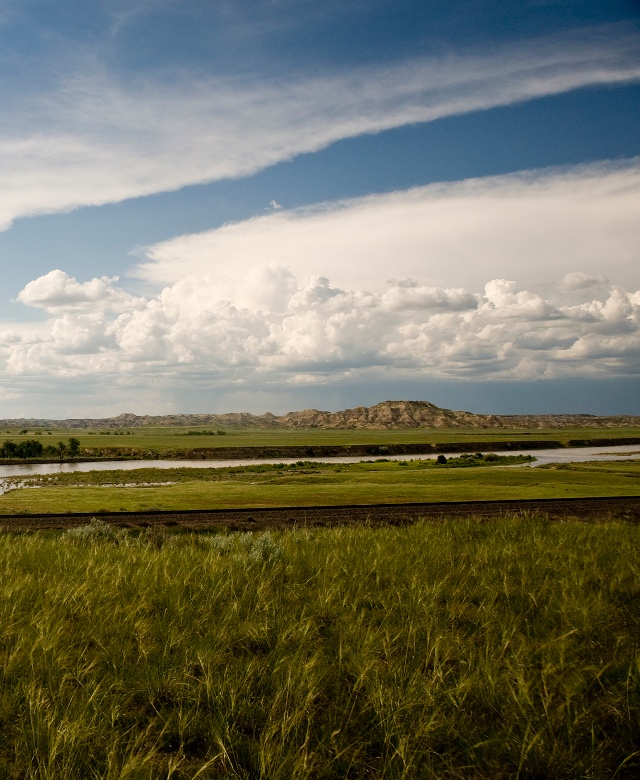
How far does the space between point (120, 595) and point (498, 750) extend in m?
5.57

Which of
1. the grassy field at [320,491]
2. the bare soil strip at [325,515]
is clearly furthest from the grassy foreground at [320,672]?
the grassy field at [320,491]

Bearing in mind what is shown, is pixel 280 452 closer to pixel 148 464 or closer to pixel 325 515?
pixel 148 464

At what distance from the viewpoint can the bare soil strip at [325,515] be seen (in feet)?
Answer: 80.0

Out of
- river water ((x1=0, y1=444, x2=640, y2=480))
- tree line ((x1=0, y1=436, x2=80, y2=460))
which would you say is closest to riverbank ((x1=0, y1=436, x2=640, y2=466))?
tree line ((x1=0, y1=436, x2=80, y2=460))

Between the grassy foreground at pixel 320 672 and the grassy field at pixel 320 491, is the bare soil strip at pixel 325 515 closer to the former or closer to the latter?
the grassy field at pixel 320 491

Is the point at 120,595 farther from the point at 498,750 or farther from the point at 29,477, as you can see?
the point at 29,477

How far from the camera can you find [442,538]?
1393cm

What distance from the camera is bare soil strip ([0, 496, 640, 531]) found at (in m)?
24.4

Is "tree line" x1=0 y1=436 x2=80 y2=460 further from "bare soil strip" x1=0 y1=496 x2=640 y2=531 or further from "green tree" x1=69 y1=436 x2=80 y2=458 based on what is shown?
"bare soil strip" x1=0 y1=496 x2=640 y2=531

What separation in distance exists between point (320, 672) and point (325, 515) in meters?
22.3

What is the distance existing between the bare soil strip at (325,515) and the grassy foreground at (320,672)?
46.6 ft

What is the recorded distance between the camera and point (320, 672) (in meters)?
5.83

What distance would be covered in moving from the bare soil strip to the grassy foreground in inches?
559

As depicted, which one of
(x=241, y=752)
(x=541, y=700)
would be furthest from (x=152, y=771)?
(x=541, y=700)
